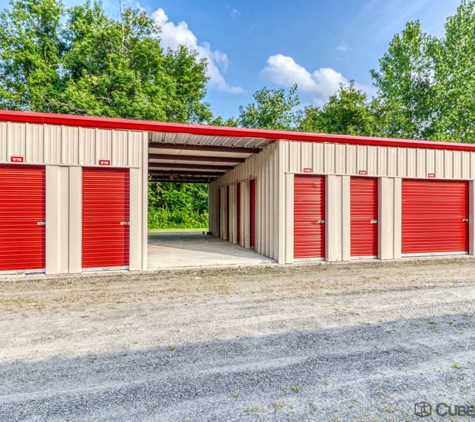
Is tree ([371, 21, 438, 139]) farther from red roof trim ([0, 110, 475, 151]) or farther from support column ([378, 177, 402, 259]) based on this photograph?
support column ([378, 177, 402, 259])

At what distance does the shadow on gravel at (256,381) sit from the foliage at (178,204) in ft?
63.2

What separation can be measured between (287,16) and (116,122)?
20.7m

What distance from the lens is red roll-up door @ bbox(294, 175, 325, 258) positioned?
25.9ft

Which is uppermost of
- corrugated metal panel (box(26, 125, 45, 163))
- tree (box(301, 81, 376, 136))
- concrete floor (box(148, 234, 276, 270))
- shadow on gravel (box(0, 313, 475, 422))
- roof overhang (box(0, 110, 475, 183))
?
tree (box(301, 81, 376, 136))

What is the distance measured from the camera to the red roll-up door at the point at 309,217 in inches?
311

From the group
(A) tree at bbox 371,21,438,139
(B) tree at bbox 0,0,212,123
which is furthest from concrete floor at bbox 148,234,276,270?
(A) tree at bbox 371,21,438,139

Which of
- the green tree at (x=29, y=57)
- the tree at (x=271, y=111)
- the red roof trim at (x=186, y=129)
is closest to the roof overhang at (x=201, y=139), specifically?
the red roof trim at (x=186, y=129)

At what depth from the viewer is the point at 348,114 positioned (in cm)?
2283

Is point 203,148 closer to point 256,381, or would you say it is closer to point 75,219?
point 75,219

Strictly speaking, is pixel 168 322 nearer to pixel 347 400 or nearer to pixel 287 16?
pixel 347 400

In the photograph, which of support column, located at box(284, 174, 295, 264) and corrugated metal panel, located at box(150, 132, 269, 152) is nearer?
corrugated metal panel, located at box(150, 132, 269, 152)

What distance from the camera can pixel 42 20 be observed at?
2109 cm

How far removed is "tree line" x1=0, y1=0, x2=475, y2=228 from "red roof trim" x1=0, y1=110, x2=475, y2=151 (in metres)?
13.4

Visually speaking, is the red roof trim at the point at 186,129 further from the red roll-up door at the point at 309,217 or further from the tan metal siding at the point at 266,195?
the red roll-up door at the point at 309,217
